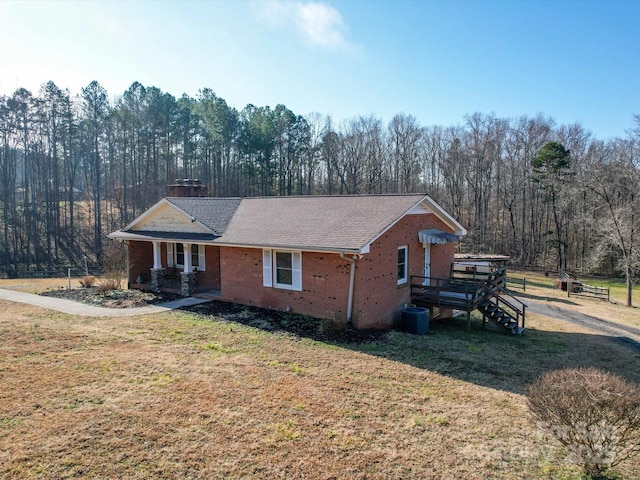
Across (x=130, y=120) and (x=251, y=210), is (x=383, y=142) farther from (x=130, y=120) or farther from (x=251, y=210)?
(x=251, y=210)

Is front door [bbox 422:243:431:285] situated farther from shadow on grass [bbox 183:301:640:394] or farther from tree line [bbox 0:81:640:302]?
tree line [bbox 0:81:640:302]

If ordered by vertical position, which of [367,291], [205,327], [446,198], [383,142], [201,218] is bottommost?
[205,327]

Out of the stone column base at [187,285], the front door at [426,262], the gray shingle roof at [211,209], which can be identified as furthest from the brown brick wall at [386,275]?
the stone column base at [187,285]

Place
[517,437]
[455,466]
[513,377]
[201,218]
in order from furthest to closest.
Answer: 1. [201,218]
2. [513,377]
3. [517,437]
4. [455,466]

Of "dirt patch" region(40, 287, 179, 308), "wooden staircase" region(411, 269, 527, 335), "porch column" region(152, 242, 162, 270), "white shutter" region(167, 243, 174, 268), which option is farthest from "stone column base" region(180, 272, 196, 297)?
"wooden staircase" region(411, 269, 527, 335)

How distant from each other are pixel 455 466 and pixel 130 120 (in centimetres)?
4555

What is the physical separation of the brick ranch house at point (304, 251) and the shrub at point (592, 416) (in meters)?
6.62

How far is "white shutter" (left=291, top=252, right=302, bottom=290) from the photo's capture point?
13438 mm

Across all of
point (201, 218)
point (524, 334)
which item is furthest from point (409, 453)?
point (201, 218)

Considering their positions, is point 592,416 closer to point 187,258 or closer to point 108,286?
point 187,258

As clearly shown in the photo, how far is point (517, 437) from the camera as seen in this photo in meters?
6.31

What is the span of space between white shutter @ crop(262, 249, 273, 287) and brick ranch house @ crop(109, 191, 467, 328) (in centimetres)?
4

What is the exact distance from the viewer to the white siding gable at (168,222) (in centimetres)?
1717

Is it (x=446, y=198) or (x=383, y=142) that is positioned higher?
(x=383, y=142)
